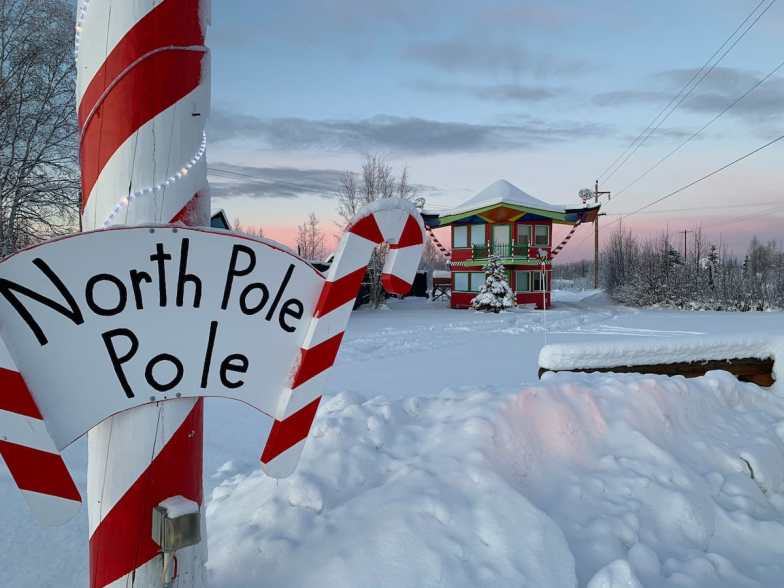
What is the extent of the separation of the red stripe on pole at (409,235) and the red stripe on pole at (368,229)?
10 centimetres

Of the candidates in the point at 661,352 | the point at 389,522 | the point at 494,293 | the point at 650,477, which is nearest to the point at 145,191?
the point at 389,522

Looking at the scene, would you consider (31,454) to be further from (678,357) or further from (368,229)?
(678,357)

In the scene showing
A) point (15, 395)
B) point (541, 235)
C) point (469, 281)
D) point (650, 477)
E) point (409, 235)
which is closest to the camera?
point (15, 395)

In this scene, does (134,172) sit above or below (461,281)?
above

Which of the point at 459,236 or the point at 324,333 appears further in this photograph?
the point at 459,236

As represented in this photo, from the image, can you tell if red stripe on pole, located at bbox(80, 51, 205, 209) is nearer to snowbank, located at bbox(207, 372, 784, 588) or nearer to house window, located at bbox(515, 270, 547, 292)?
snowbank, located at bbox(207, 372, 784, 588)

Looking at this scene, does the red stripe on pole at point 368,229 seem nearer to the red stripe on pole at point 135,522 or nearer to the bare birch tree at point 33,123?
the red stripe on pole at point 135,522

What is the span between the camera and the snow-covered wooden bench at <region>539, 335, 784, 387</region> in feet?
18.0

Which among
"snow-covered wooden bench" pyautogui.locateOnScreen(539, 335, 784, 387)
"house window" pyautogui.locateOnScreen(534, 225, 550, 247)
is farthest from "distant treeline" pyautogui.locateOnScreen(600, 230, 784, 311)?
"snow-covered wooden bench" pyautogui.locateOnScreen(539, 335, 784, 387)

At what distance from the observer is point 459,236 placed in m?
29.2

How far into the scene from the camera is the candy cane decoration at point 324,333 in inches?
66.1

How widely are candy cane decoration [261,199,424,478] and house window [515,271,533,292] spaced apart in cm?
2697

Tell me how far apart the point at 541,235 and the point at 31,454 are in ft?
94.5

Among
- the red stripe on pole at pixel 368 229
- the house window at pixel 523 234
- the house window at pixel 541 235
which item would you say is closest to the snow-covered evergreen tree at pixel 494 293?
the house window at pixel 523 234
